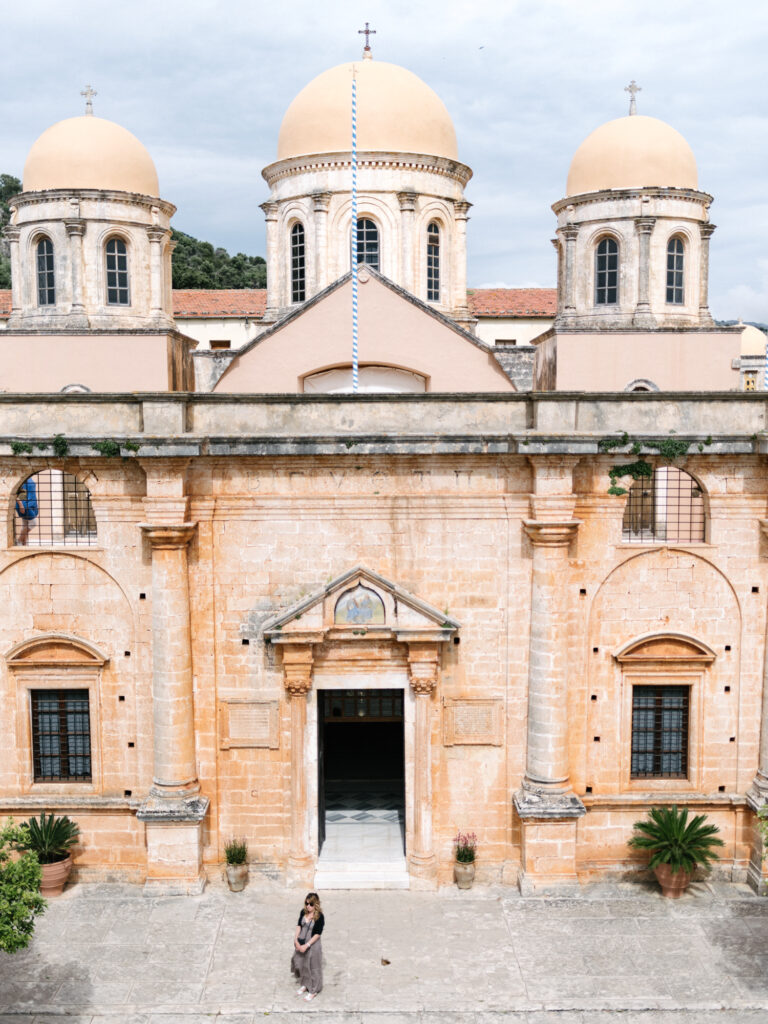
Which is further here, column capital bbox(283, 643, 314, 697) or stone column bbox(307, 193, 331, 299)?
stone column bbox(307, 193, 331, 299)

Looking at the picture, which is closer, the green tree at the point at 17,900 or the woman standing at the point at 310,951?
the green tree at the point at 17,900

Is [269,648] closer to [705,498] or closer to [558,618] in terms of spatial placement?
[558,618]

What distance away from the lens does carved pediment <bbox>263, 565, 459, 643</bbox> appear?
13742 millimetres

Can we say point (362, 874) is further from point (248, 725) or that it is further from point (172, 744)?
point (172, 744)

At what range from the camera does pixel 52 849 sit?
13797 millimetres

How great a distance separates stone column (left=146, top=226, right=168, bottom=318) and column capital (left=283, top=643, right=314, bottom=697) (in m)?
14.0

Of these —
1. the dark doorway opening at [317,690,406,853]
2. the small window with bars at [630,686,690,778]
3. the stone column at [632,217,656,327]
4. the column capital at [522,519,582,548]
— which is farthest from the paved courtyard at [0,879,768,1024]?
the stone column at [632,217,656,327]

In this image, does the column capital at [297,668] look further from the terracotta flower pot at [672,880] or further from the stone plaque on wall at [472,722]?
the terracotta flower pot at [672,880]

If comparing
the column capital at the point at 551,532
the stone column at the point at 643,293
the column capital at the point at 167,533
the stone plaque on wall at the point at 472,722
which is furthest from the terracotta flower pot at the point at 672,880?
the stone column at the point at 643,293

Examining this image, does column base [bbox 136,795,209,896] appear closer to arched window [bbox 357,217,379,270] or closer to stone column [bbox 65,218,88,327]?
stone column [bbox 65,218,88,327]

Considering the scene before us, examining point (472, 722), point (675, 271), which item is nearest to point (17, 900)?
point (472, 722)

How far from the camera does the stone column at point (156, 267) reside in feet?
79.9

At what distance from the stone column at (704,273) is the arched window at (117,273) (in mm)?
15252

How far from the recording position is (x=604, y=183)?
79.1ft
